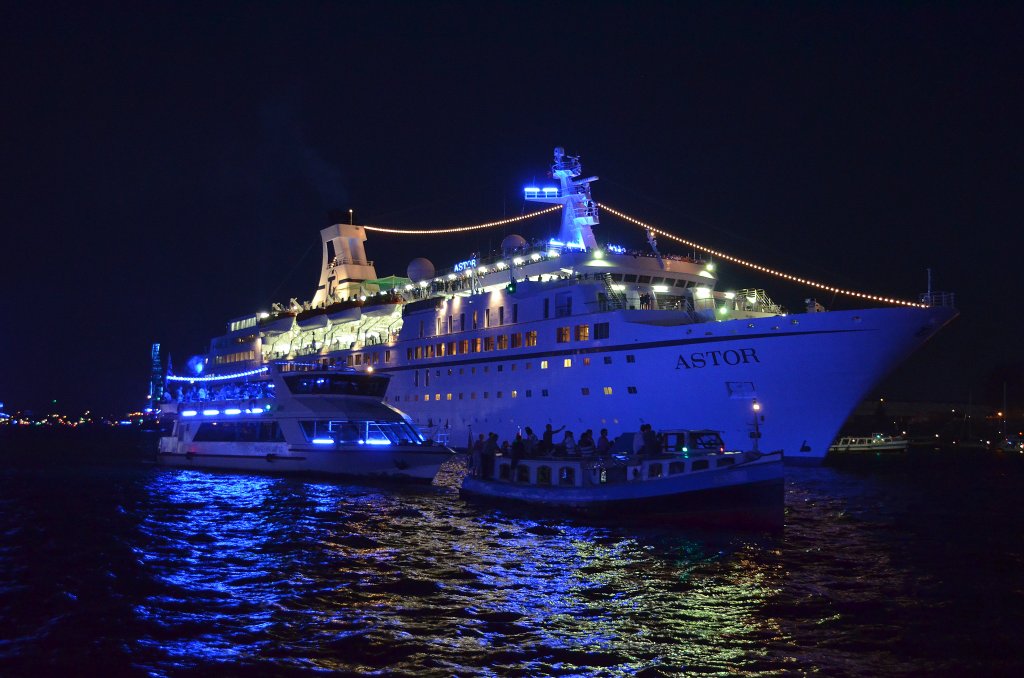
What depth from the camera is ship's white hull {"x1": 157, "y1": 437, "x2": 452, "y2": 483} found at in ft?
114

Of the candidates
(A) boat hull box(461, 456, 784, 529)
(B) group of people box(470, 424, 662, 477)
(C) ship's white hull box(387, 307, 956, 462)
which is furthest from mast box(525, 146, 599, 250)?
(A) boat hull box(461, 456, 784, 529)

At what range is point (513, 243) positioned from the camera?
178ft

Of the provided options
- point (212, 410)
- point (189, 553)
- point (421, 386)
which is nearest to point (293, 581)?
point (189, 553)

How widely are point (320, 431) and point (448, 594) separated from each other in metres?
23.0

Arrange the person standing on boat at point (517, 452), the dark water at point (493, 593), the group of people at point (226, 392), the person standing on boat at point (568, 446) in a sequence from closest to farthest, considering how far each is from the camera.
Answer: the dark water at point (493, 593) < the person standing on boat at point (568, 446) < the person standing on boat at point (517, 452) < the group of people at point (226, 392)

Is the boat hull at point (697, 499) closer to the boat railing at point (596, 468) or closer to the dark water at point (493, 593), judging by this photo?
the boat railing at point (596, 468)

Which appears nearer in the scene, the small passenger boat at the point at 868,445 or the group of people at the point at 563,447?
the group of people at the point at 563,447

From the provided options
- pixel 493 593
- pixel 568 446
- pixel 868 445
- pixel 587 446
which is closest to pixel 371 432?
pixel 568 446

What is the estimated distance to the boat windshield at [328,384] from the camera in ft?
122

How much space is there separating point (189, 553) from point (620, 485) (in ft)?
35.2

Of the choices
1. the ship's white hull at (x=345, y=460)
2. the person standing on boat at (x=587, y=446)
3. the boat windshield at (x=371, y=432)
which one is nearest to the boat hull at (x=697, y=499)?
the person standing on boat at (x=587, y=446)

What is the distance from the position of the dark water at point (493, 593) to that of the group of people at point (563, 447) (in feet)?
7.30

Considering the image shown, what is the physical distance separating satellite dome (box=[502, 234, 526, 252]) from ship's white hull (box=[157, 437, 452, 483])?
20.8 m

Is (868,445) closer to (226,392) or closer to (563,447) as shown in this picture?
(226,392)
